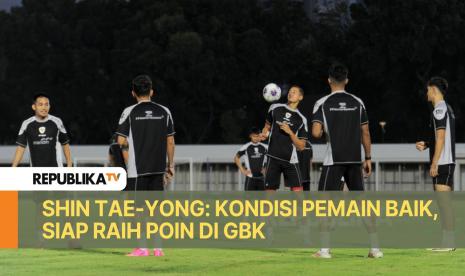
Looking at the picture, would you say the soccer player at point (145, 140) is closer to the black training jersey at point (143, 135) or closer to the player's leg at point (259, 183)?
the black training jersey at point (143, 135)

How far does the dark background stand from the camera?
211ft

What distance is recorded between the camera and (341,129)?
11.6 meters

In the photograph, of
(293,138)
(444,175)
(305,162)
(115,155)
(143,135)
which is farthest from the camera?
(115,155)

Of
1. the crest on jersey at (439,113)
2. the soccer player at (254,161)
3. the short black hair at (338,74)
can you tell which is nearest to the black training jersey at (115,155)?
the soccer player at (254,161)

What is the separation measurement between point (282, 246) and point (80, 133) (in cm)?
6042

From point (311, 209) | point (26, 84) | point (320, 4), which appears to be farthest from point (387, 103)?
point (311, 209)

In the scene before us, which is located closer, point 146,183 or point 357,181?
point 357,181

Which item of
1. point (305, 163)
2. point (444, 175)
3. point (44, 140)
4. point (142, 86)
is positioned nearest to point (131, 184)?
point (142, 86)

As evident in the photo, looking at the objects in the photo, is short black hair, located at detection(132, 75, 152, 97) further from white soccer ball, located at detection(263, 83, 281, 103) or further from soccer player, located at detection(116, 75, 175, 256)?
white soccer ball, located at detection(263, 83, 281, 103)

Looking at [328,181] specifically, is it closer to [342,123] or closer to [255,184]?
[342,123]

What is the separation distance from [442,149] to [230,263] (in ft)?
10.1

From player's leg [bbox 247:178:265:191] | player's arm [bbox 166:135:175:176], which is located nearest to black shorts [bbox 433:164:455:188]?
player's arm [bbox 166:135:175:176]

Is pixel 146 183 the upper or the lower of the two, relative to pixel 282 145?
lower

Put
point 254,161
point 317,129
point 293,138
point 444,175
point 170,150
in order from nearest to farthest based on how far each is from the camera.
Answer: point 317,129, point 170,150, point 293,138, point 444,175, point 254,161
